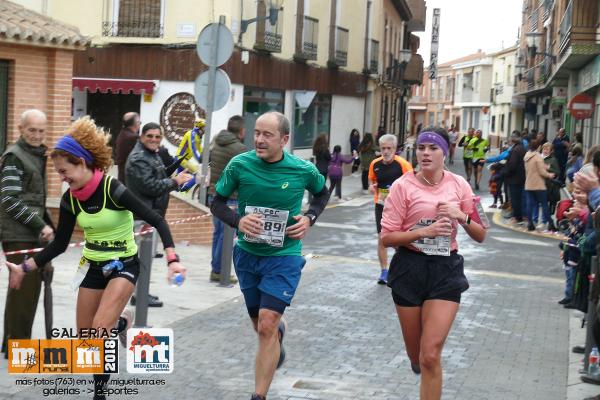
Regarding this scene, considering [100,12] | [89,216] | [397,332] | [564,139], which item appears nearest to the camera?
[89,216]

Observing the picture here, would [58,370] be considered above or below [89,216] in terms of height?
below

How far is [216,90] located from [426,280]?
832 centimetres

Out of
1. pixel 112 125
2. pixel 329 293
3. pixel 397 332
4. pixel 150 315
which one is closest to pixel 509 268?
pixel 329 293

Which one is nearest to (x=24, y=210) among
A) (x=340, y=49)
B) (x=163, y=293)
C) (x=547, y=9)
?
(x=163, y=293)

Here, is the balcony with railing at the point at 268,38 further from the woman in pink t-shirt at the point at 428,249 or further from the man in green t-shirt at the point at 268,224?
the woman in pink t-shirt at the point at 428,249

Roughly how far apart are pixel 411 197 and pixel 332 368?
2174mm

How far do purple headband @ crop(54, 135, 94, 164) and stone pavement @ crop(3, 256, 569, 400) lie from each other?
1.65 meters

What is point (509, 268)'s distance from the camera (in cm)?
1495

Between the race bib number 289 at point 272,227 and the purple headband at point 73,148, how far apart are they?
116 cm

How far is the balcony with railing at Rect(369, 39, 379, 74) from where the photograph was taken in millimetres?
41938

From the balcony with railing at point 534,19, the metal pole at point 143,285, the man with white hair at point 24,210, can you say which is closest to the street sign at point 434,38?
the balcony with railing at point 534,19

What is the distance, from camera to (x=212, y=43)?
45.1ft

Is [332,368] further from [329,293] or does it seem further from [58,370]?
[329,293]

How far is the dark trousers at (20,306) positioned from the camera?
7.60 m
